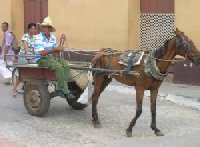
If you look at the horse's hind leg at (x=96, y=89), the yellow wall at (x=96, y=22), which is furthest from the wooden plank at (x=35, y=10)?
the horse's hind leg at (x=96, y=89)

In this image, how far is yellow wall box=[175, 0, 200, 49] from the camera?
12359mm

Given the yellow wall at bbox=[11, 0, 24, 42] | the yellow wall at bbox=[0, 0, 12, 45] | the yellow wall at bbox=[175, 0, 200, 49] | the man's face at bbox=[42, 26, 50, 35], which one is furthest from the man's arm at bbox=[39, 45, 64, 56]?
the yellow wall at bbox=[0, 0, 12, 45]

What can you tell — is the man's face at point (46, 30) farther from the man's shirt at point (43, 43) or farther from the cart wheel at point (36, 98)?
the cart wheel at point (36, 98)

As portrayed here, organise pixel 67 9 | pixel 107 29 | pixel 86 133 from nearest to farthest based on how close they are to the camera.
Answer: pixel 86 133 → pixel 107 29 → pixel 67 9

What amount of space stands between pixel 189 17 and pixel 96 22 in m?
3.49

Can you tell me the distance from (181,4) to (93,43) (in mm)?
3528

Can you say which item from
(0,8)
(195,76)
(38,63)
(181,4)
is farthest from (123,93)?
(0,8)

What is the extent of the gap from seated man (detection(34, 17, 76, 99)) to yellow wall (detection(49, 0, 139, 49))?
17.0 ft

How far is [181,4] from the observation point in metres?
12.7

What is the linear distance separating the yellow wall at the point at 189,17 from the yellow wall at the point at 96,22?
1.83 meters

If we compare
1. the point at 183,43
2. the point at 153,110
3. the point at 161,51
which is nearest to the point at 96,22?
the point at 153,110

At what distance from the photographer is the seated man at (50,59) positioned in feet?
28.3

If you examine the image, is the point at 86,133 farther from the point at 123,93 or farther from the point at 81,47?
the point at 81,47

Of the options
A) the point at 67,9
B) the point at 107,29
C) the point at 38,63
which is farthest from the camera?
the point at 67,9
